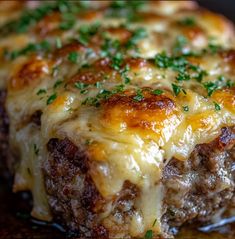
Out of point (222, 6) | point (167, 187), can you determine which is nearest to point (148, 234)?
point (167, 187)

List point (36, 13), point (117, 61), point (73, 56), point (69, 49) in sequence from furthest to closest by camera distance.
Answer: point (36, 13) < point (69, 49) < point (73, 56) < point (117, 61)

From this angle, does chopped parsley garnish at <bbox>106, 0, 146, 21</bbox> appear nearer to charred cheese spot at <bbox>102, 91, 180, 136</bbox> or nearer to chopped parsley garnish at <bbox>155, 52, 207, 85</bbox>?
chopped parsley garnish at <bbox>155, 52, 207, 85</bbox>

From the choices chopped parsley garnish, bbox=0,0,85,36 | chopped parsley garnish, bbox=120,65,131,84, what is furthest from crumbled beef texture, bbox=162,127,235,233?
chopped parsley garnish, bbox=0,0,85,36

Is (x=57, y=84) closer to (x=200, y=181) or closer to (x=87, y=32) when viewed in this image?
(x=87, y=32)

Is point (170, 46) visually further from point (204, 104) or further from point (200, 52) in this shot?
point (204, 104)

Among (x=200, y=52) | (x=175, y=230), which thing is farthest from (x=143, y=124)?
(x=200, y=52)

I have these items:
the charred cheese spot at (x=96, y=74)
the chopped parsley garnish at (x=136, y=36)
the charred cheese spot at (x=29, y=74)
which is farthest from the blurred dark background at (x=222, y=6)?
→ the charred cheese spot at (x=29, y=74)

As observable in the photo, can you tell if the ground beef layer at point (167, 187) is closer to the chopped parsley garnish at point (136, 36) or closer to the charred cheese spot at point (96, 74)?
the charred cheese spot at point (96, 74)
